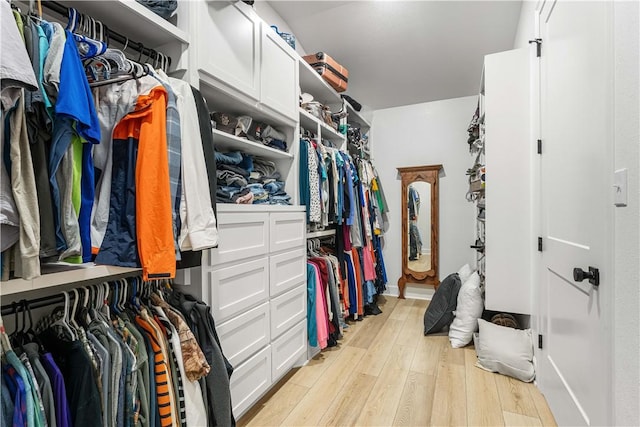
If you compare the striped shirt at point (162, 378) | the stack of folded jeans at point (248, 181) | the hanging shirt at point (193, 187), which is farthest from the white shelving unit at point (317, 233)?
the striped shirt at point (162, 378)

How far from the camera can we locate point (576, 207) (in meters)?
1.32

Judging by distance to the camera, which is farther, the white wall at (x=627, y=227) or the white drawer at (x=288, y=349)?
the white drawer at (x=288, y=349)

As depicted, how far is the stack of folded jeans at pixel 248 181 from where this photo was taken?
1655 mm

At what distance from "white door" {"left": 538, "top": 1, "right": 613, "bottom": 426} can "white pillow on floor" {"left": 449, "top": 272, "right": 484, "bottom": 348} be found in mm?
652

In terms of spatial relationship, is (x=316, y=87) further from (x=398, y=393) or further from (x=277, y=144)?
(x=398, y=393)

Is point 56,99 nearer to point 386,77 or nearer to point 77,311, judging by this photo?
point 77,311

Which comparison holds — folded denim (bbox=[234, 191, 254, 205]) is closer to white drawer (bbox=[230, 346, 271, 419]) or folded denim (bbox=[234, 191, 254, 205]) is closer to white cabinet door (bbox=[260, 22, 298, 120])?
white cabinet door (bbox=[260, 22, 298, 120])

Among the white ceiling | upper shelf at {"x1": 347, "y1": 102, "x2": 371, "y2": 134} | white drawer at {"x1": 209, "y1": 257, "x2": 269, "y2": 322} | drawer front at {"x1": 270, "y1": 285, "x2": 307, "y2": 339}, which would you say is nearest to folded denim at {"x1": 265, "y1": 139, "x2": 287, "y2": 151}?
white drawer at {"x1": 209, "y1": 257, "x2": 269, "y2": 322}

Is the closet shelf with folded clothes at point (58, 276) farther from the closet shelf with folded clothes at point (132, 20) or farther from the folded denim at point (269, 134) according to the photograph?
the folded denim at point (269, 134)

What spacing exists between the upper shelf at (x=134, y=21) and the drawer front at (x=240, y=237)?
2.69ft

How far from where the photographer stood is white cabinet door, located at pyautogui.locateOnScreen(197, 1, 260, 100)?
143 cm

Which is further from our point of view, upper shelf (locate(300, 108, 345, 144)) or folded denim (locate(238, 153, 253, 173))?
upper shelf (locate(300, 108, 345, 144))

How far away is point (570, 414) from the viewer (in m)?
1.38

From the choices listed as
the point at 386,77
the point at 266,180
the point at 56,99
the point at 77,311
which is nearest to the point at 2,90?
the point at 56,99
